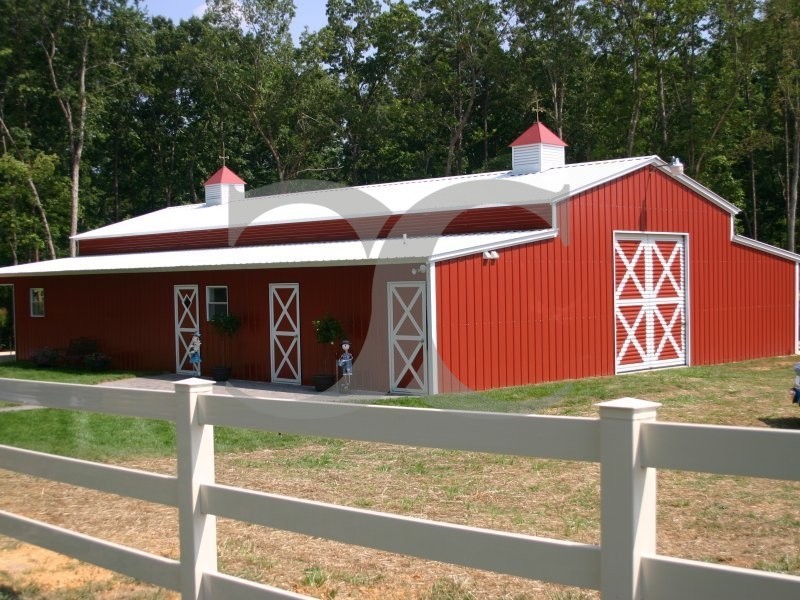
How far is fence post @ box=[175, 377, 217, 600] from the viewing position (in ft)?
13.1

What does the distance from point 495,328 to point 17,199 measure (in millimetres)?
26075

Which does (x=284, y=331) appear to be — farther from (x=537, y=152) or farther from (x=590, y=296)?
(x=537, y=152)

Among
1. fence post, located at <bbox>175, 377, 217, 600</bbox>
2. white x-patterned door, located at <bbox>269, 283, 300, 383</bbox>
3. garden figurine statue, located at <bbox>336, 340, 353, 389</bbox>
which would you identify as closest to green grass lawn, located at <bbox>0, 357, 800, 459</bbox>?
garden figurine statue, located at <bbox>336, 340, 353, 389</bbox>

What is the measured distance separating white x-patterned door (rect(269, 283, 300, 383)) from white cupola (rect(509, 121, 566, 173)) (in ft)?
23.4

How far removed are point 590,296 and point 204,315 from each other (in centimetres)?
824

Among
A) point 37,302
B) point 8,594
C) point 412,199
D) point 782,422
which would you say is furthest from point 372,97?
point 8,594

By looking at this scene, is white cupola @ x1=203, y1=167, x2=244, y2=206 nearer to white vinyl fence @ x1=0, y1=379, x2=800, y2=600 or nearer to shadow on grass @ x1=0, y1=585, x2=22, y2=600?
shadow on grass @ x1=0, y1=585, x2=22, y2=600

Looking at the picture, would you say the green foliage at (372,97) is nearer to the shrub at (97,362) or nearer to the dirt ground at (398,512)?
the shrub at (97,362)

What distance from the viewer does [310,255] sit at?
17.4 metres

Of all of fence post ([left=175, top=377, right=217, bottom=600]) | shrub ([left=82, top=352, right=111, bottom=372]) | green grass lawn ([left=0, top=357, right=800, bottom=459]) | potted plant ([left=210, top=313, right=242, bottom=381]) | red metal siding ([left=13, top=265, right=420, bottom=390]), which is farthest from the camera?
shrub ([left=82, top=352, right=111, bottom=372])

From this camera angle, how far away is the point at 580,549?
9.45ft

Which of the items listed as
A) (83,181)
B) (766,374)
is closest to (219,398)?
(766,374)

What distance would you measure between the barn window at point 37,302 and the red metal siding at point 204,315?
7.7 inches

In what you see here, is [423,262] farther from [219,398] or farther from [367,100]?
[367,100]
